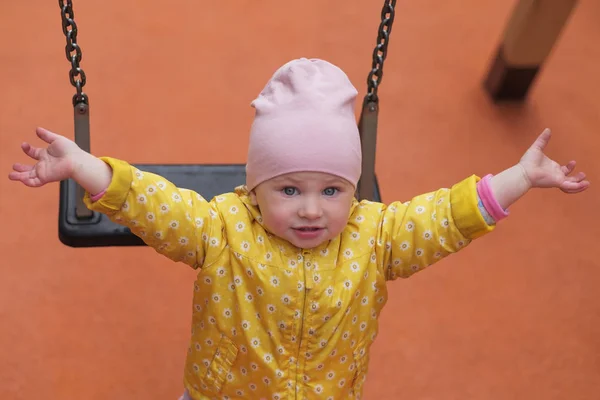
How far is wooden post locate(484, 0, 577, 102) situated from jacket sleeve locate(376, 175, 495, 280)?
3.88ft

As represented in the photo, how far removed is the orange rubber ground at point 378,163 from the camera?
1979 millimetres

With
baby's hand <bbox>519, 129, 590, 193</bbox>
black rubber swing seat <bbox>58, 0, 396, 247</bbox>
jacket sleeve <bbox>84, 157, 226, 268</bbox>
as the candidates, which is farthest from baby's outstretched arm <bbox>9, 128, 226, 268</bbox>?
baby's hand <bbox>519, 129, 590, 193</bbox>

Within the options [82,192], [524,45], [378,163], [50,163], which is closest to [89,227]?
[82,192]

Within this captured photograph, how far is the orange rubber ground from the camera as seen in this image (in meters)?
1.98

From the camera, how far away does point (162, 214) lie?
1.21m

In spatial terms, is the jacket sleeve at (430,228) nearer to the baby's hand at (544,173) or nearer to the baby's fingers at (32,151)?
the baby's hand at (544,173)

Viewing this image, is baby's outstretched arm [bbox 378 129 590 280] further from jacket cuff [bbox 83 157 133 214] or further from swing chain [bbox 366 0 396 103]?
jacket cuff [bbox 83 157 133 214]

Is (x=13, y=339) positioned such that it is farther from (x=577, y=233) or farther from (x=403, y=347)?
(x=577, y=233)

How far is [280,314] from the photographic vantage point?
4.15ft

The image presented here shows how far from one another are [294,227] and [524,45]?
4.62 ft

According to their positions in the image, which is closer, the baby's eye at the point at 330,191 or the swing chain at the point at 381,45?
the baby's eye at the point at 330,191

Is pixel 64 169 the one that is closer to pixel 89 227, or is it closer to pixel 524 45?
pixel 89 227

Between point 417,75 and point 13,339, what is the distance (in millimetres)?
1393

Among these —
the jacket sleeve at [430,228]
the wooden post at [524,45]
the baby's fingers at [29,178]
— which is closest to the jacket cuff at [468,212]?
the jacket sleeve at [430,228]
